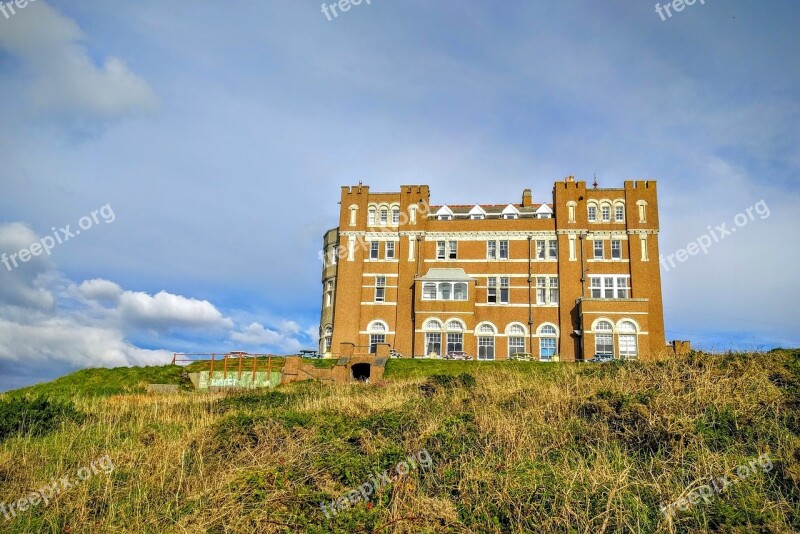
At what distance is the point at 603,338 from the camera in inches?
1585

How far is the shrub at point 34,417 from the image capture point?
1367cm

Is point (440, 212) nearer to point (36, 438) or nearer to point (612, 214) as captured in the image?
point (612, 214)

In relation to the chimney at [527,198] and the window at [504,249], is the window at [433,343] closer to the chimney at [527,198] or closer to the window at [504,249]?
the window at [504,249]

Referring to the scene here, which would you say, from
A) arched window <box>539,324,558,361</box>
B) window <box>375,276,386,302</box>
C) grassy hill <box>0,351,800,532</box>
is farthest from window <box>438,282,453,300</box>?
grassy hill <box>0,351,800,532</box>

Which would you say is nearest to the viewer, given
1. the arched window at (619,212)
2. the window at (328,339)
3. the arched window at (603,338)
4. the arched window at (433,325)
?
the arched window at (603,338)

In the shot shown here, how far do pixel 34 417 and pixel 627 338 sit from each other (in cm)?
3567

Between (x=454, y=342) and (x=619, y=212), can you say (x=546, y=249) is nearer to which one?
(x=619, y=212)

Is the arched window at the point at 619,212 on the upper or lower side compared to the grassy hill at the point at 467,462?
upper

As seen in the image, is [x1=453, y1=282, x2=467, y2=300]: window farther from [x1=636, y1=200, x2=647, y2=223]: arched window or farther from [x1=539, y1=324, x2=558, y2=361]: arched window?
[x1=636, y1=200, x2=647, y2=223]: arched window

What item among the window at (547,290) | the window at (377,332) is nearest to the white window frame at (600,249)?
the window at (547,290)

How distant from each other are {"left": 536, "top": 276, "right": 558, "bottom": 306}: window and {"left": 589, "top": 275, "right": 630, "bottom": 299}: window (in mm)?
2702

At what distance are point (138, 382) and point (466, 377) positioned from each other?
19087 mm

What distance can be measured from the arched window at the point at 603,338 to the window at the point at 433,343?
11.0 meters

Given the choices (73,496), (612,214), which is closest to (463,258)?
(612,214)
